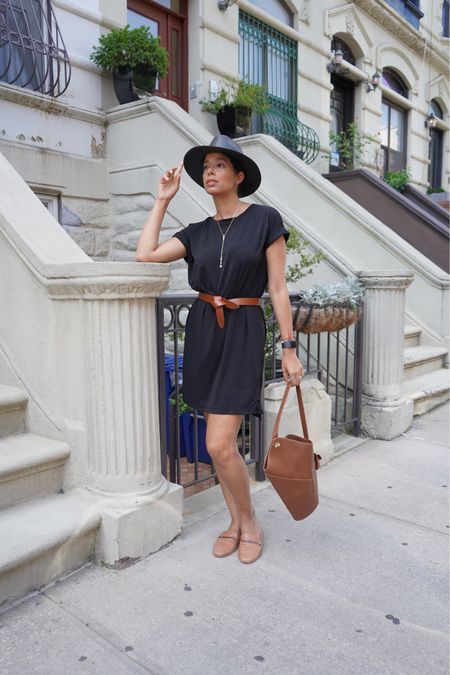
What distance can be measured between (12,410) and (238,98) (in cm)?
616

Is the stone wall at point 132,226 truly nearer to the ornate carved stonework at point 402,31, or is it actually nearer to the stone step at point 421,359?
the stone step at point 421,359

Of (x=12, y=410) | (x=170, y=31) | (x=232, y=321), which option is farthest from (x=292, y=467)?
(x=170, y=31)

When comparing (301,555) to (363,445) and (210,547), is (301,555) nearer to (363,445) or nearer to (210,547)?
(210,547)

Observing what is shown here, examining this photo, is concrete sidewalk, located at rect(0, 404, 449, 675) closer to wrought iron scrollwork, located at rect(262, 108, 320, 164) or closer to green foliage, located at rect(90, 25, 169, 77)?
green foliage, located at rect(90, 25, 169, 77)

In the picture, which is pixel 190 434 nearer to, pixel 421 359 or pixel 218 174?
pixel 218 174

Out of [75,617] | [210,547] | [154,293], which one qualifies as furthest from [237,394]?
[75,617]

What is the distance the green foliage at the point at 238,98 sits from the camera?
7914mm

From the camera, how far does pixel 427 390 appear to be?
604 cm

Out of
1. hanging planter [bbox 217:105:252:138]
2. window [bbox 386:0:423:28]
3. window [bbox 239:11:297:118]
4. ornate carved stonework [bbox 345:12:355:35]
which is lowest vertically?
hanging planter [bbox 217:105:252:138]

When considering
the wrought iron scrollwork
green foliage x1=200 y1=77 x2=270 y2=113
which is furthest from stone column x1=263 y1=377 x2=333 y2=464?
the wrought iron scrollwork

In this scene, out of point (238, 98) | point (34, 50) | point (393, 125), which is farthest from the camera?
point (393, 125)

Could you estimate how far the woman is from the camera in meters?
2.84

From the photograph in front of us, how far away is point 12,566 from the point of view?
8.11 ft

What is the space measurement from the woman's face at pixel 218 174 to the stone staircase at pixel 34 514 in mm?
1541
